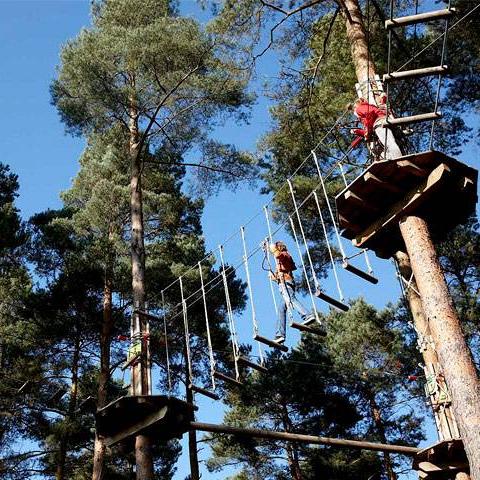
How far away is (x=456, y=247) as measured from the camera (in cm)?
1191

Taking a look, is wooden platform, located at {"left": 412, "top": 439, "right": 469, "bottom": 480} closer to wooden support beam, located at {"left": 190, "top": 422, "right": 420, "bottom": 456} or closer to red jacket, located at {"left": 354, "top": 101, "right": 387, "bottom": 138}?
wooden support beam, located at {"left": 190, "top": 422, "right": 420, "bottom": 456}

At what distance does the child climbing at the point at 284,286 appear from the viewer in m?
6.02

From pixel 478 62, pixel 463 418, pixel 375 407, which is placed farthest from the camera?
pixel 375 407

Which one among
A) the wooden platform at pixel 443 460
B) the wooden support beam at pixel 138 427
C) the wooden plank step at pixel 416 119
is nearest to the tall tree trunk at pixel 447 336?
the wooden plank step at pixel 416 119

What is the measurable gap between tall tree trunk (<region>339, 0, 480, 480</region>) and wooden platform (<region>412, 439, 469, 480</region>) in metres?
1.36

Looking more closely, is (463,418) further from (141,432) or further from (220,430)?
(141,432)

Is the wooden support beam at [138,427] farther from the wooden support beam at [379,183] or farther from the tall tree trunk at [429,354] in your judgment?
the wooden support beam at [379,183]

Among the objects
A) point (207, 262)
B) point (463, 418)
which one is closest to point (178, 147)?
point (207, 262)

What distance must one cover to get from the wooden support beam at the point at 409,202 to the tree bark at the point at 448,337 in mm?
86

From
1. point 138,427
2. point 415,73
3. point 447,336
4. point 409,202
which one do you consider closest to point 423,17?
point 415,73

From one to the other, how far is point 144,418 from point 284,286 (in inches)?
73.3

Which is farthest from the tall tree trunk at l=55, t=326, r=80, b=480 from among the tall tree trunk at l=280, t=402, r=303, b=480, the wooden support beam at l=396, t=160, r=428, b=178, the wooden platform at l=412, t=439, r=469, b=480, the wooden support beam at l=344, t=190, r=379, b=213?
the wooden support beam at l=396, t=160, r=428, b=178

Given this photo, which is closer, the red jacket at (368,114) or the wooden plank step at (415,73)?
the wooden plank step at (415,73)

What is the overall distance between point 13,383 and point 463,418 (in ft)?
30.1
